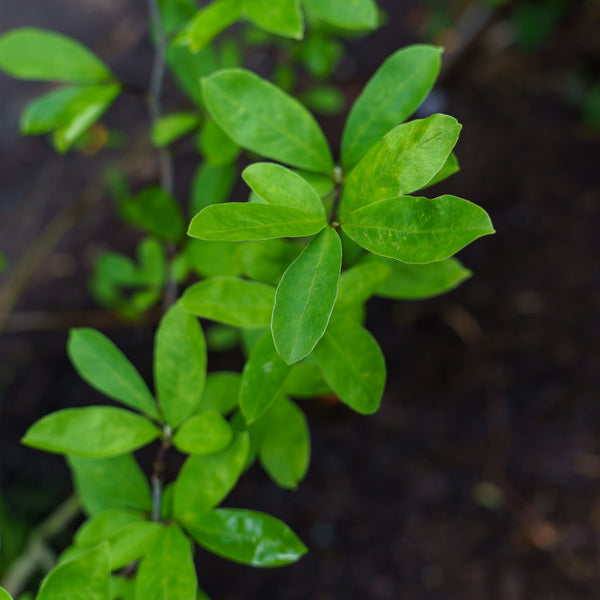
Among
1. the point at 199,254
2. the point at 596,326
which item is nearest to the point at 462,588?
the point at 596,326

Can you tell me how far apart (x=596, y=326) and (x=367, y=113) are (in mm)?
1892

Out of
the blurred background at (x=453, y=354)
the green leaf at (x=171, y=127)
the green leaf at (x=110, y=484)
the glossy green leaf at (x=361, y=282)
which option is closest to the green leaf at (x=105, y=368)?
→ the green leaf at (x=110, y=484)

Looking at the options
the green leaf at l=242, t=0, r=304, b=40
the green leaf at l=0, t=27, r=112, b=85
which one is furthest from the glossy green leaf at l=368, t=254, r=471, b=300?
the green leaf at l=0, t=27, r=112, b=85

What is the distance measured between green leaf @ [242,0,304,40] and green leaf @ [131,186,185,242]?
0.89 ft

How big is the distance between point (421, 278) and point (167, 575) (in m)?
0.40

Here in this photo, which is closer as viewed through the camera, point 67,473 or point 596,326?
point 67,473

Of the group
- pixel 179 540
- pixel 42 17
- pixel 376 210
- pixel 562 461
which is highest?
pixel 376 210

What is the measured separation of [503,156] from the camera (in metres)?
2.55

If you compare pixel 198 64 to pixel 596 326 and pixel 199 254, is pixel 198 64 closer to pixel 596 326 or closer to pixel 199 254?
pixel 199 254

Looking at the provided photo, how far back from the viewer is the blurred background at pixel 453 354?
5.69 ft

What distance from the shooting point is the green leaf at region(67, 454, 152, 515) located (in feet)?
2.25

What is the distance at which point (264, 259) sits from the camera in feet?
2.02

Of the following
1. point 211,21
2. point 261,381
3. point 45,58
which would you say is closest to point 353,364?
point 261,381

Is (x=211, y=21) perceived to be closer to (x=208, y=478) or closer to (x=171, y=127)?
(x=171, y=127)
